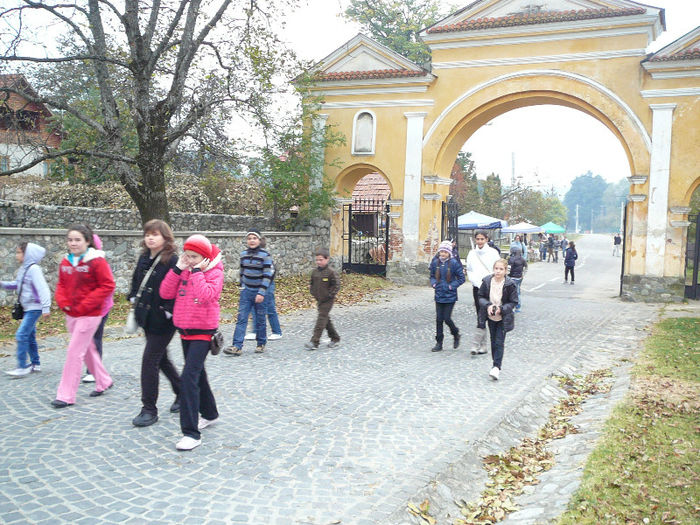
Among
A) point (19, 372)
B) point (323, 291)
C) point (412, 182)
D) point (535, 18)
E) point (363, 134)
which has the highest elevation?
point (535, 18)

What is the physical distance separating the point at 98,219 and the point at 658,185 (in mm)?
16061

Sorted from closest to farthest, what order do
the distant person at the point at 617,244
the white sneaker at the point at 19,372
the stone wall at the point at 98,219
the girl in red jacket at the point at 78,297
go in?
the girl in red jacket at the point at 78,297 < the white sneaker at the point at 19,372 < the stone wall at the point at 98,219 < the distant person at the point at 617,244

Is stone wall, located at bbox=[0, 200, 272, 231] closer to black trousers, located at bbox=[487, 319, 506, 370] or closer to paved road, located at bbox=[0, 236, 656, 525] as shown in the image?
paved road, located at bbox=[0, 236, 656, 525]

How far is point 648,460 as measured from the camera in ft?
15.6

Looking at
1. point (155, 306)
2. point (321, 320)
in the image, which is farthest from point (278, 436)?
point (321, 320)

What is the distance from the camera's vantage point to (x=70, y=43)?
46.2ft

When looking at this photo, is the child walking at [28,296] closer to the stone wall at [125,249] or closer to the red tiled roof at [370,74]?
the stone wall at [125,249]

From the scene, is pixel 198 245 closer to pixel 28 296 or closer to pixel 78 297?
pixel 78 297

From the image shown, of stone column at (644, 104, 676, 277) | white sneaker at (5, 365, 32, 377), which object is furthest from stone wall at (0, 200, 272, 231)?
stone column at (644, 104, 676, 277)

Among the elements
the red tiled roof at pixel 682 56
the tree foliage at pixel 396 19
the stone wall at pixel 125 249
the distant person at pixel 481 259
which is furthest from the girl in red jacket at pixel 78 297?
the tree foliage at pixel 396 19

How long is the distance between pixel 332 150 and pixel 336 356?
508 inches

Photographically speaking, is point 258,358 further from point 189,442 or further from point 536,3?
point 536,3

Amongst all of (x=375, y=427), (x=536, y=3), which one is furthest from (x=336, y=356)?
(x=536, y=3)

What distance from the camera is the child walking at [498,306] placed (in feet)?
24.2
